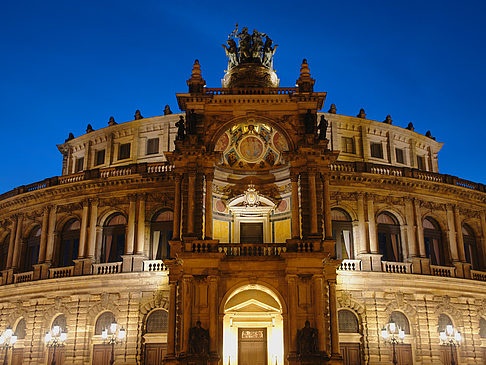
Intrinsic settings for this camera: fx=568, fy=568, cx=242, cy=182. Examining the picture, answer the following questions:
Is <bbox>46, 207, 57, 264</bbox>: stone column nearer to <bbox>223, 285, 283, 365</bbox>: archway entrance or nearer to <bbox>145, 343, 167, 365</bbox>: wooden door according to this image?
<bbox>145, 343, 167, 365</bbox>: wooden door

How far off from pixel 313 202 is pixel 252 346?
935 cm

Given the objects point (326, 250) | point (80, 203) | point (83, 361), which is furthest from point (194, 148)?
point (83, 361)

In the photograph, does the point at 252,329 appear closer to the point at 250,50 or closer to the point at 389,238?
the point at 389,238

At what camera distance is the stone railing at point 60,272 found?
39.9m

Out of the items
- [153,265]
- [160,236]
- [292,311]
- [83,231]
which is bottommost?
[292,311]

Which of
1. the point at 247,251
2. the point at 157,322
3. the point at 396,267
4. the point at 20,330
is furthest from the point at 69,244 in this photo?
the point at 396,267

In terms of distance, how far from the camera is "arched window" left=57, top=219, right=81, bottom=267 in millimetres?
41188

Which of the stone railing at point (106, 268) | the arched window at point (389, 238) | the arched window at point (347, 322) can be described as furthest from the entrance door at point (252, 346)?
the arched window at point (389, 238)

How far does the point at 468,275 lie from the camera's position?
40375 mm

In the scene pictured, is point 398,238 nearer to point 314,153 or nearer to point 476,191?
point 476,191

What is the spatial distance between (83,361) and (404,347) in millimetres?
20965

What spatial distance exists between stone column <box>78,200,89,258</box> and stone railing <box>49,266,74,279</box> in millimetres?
1213

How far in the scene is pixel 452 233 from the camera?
1620 inches

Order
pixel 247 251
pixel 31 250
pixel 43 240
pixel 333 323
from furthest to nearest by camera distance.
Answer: pixel 31 250 < pixel 43 240 < pixel 247 251 < pixel 333 323
